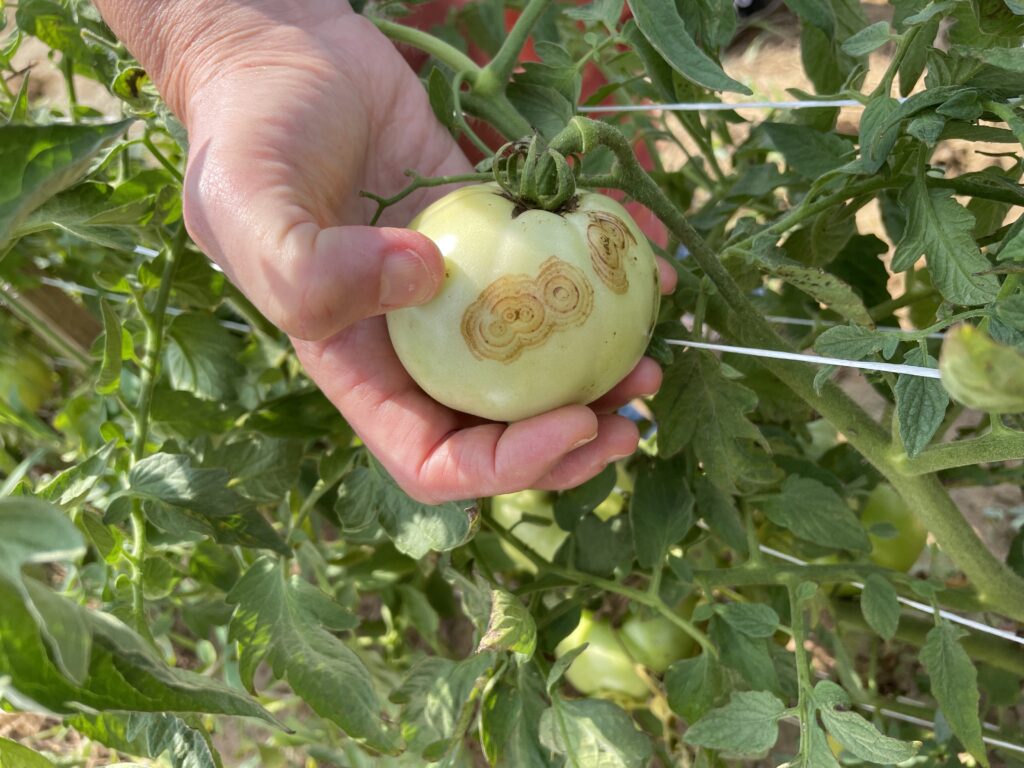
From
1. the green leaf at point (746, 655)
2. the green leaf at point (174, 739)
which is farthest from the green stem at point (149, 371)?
the green leaf at point (746, 655)

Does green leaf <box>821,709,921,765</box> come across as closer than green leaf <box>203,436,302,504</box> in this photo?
Yes

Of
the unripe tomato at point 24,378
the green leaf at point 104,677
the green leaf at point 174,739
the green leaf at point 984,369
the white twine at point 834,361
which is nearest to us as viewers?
the green leaf at point 984,369

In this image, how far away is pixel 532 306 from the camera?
1.90 feet

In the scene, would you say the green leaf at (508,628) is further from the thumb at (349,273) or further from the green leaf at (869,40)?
the green leaf at (869,40)

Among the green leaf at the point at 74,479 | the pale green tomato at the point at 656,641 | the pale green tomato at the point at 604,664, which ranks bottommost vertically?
the pale green tomato at the point at 604,664

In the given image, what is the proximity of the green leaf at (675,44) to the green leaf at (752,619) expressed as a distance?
444 millimetres

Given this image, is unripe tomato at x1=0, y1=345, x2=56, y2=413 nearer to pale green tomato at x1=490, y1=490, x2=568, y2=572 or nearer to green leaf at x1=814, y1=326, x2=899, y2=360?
pale green tomato at x1=490, y1=490, x2=568, y2=572

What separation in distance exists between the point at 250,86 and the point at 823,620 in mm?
1125

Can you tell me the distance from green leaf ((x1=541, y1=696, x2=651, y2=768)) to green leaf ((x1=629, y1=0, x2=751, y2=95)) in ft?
1.83

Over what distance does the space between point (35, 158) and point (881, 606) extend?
2.37 ft

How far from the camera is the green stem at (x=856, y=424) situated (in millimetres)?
677

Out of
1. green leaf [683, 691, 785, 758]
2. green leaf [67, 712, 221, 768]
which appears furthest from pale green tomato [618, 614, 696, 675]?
green leaf [67, 712, 221, 768]

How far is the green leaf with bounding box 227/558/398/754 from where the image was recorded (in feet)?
2.47

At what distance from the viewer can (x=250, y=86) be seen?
28.2 inches
